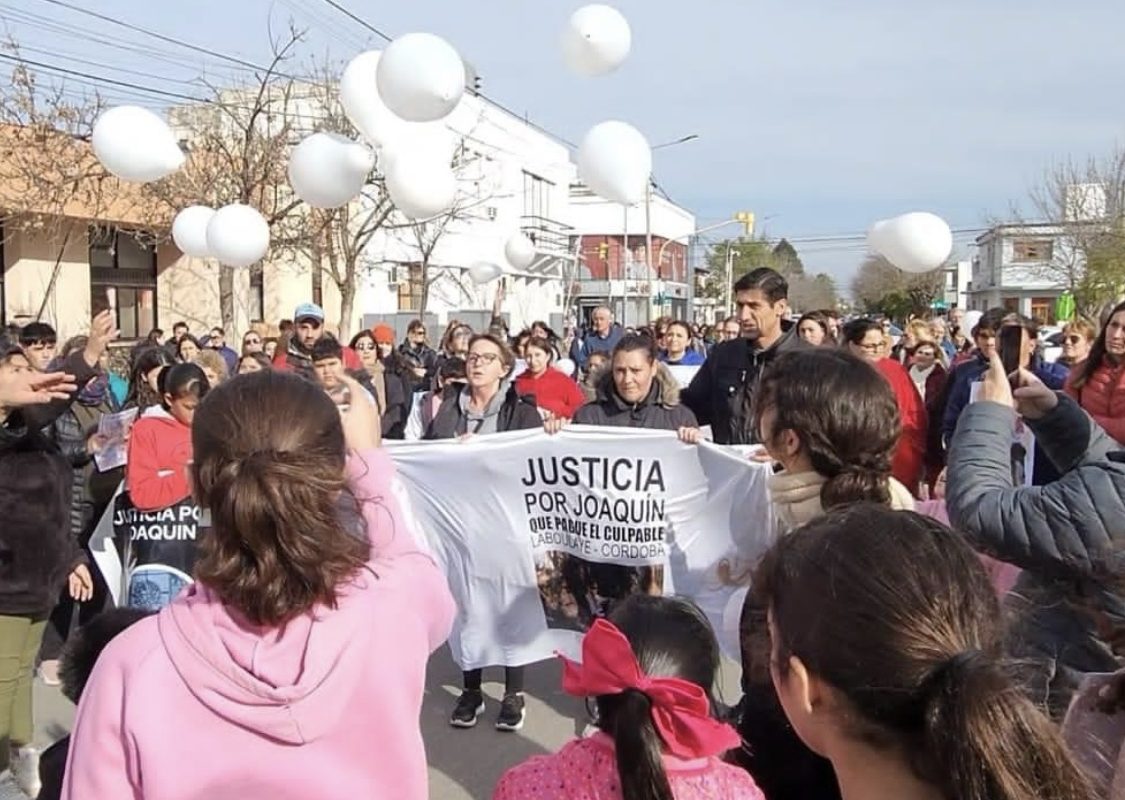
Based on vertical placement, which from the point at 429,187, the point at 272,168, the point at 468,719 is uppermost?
the point at 272,168

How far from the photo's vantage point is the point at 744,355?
531 cm

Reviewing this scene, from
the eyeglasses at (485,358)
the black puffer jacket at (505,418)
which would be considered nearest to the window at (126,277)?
the black puffer jacket at (505,418)

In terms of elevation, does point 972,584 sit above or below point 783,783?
above

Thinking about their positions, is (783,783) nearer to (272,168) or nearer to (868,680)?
(868,680)

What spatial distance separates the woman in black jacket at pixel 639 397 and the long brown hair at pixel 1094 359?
1.77 meters

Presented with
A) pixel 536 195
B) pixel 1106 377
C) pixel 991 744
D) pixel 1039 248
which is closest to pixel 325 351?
pixel 1106 377

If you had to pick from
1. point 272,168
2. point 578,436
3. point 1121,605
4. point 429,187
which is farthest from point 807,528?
point 272,168

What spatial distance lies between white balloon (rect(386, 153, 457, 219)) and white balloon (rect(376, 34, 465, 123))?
0.77 metres

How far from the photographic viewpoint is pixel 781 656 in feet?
4.46

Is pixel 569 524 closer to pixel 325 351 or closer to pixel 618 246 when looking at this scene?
pixel 325 351

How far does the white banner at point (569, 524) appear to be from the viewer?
4.57 meters

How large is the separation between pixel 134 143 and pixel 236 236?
3.34 ft

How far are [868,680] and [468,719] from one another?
13.2ft

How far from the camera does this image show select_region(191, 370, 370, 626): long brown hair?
1679mm
